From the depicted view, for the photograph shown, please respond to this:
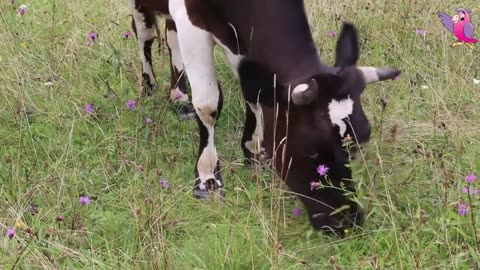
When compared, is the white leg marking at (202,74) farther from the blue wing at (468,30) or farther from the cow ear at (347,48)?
the blue wing at (468,30)

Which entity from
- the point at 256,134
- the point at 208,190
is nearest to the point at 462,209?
the point at 208,190

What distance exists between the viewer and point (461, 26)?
517 cm

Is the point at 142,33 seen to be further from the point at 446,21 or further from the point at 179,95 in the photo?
the point at 446,21

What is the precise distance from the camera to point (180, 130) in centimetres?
458

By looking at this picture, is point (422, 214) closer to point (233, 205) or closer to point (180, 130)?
point (233, 205)

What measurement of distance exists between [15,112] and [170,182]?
1.00m

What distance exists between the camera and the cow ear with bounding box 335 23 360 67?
326 cm

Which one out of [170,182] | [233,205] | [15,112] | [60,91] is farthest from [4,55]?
[233,205]

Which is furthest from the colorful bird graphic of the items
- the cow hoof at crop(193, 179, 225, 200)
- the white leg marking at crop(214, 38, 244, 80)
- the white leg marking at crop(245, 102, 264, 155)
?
the cow hoof at crop(193, 179, 225, 200)

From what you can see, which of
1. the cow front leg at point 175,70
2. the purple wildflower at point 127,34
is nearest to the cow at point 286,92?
the cow front leg at point 175,70

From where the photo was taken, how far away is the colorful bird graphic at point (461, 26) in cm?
507

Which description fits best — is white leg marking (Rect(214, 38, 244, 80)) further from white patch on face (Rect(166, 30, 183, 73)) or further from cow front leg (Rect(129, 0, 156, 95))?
cow front leg (Rect(129, 0, 156, 95))

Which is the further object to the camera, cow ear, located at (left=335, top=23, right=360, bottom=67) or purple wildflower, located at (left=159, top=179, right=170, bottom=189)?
purple wildflower, located at (left=159, top=179, right=170, bottom=189)

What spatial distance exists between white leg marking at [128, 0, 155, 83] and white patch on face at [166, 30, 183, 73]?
150 mm
